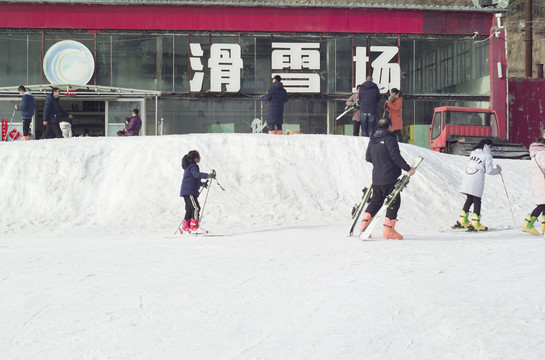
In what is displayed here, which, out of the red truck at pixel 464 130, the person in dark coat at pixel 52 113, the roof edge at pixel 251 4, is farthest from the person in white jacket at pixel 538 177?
the roof edge at pixel 251 4

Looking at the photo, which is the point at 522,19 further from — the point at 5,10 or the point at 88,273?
the point at 88,273

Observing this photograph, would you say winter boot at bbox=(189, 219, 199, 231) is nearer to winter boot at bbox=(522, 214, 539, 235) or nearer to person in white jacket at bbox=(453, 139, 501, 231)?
person in white jacket at bbox=(453, 139, 501, 231)

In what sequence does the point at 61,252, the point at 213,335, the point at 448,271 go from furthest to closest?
the point at 61,252 → the point at 448,271 → the point at 213,335

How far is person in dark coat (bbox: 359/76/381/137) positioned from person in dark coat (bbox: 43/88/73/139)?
22.6ft

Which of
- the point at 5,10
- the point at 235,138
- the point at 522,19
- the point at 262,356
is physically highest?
the point at 522,19

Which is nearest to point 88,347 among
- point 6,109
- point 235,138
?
point 235,138

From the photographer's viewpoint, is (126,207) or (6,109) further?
(6,109)

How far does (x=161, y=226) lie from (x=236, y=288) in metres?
6.62

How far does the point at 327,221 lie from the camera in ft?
40.8

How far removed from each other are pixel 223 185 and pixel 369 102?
12.8 feet

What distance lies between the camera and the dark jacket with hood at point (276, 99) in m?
16.3

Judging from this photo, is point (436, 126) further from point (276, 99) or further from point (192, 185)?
point (192, 185)

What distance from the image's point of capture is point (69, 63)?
84.6 feet

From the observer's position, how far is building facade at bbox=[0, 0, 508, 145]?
25.8 meters
